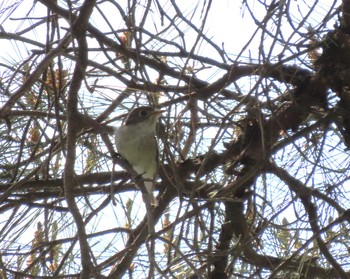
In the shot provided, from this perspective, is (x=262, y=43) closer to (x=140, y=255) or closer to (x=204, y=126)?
(x=204, y=126)

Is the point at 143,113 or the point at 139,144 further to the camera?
the point at 139,144

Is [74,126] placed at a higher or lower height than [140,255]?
higher

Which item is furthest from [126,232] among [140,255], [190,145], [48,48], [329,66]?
[329,66]

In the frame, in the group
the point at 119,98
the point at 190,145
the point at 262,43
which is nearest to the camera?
the point at 262,43

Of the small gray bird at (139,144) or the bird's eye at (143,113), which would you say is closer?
the bird's eye at (143,113)

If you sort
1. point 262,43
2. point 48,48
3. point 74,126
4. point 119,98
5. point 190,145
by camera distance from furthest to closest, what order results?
point 190,145, point 119,98, point 48,48, point 74,126, point 262,43

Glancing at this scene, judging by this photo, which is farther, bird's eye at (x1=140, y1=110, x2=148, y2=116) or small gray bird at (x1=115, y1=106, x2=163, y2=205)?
small gray bird at (x1=115, y1=106, x2=163, y2=205)

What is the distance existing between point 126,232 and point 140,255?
11 cm

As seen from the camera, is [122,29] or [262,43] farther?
[122,29]

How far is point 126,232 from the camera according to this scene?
281 cm

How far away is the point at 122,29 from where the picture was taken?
101 inches

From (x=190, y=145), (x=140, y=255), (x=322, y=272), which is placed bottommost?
(x=322, y=272)

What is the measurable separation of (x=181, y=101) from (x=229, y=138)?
1.26 ft

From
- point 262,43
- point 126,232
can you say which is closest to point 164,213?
point 126,232
